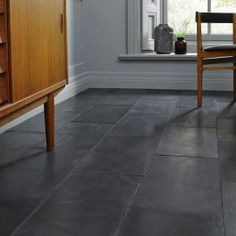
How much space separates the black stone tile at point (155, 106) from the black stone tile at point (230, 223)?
190 cm

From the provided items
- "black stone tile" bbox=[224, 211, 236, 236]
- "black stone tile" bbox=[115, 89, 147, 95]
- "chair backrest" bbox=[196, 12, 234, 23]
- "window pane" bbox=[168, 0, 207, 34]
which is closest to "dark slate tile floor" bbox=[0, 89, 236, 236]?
"black stone tile" bbox=[224, 211, 236, 236]

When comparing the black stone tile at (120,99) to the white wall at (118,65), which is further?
the white wall at (118,65)

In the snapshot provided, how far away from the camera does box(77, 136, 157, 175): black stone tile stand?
207cm

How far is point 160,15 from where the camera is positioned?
505 cm

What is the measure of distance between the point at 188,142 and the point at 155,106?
3.90ft

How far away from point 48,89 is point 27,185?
55 centimetres

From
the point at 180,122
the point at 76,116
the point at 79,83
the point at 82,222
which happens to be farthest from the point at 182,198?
the point at 79,83

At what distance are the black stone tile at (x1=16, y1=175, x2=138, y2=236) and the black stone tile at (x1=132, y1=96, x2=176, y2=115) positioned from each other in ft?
5.28

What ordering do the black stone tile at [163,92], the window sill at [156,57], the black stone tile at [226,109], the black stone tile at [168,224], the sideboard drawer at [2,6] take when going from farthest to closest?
the window sill at [156,57] → the black stone tile at [163,92] → the black stone tile at [226,109] → the sideboard drawer at [2,6] → the black stone tile at [168,224]

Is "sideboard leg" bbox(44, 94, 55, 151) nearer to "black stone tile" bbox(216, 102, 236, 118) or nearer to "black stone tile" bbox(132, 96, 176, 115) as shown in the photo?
"black stone tile" bbox(132, 96, 176, 115)

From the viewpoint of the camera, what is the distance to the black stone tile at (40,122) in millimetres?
2889

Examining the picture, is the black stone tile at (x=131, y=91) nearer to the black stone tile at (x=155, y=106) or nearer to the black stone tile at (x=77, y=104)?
the black stone tile at (x=155, y=106)

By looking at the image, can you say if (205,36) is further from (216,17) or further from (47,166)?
(47,166)

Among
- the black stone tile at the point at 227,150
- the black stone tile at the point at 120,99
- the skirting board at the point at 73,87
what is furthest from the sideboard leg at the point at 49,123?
the black stone tile at the point at 120,99
